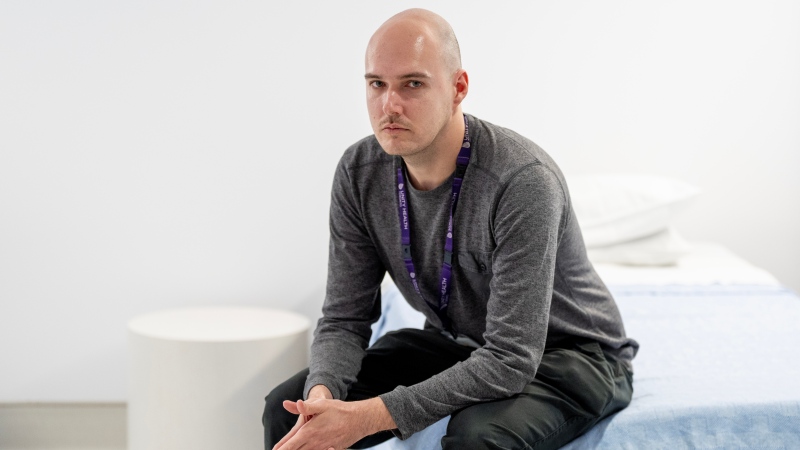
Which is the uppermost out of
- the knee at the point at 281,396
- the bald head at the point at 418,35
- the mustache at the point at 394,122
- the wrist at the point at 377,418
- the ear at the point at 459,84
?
the bald head at the point at 418,35

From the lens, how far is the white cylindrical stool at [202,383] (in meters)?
2.31

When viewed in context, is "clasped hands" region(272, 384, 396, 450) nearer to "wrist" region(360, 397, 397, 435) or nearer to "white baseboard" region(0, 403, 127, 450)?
"wrist" region(360, 397, 397, 435)

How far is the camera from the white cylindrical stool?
2309 millimetres

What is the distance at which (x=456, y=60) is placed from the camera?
1.66m

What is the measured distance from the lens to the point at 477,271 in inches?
65.2

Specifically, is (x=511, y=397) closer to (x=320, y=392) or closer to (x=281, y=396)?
(x=320, y=392)

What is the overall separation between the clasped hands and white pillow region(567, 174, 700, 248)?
4.45 feet

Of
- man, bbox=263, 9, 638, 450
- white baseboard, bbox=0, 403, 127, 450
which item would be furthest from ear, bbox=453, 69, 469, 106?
white baseboard, bbox=0, 403, 127, 450

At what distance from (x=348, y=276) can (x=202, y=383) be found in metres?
0.68

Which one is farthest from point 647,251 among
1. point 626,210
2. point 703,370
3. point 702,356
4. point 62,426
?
point 62,426

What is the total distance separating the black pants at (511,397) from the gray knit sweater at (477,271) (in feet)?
0.11

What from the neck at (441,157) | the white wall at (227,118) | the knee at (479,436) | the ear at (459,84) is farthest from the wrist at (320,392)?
the white wall at (227,118)

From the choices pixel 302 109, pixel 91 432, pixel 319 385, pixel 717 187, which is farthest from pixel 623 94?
pixel 91 432

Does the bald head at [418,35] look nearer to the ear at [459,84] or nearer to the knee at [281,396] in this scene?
the ear at [459,84]
